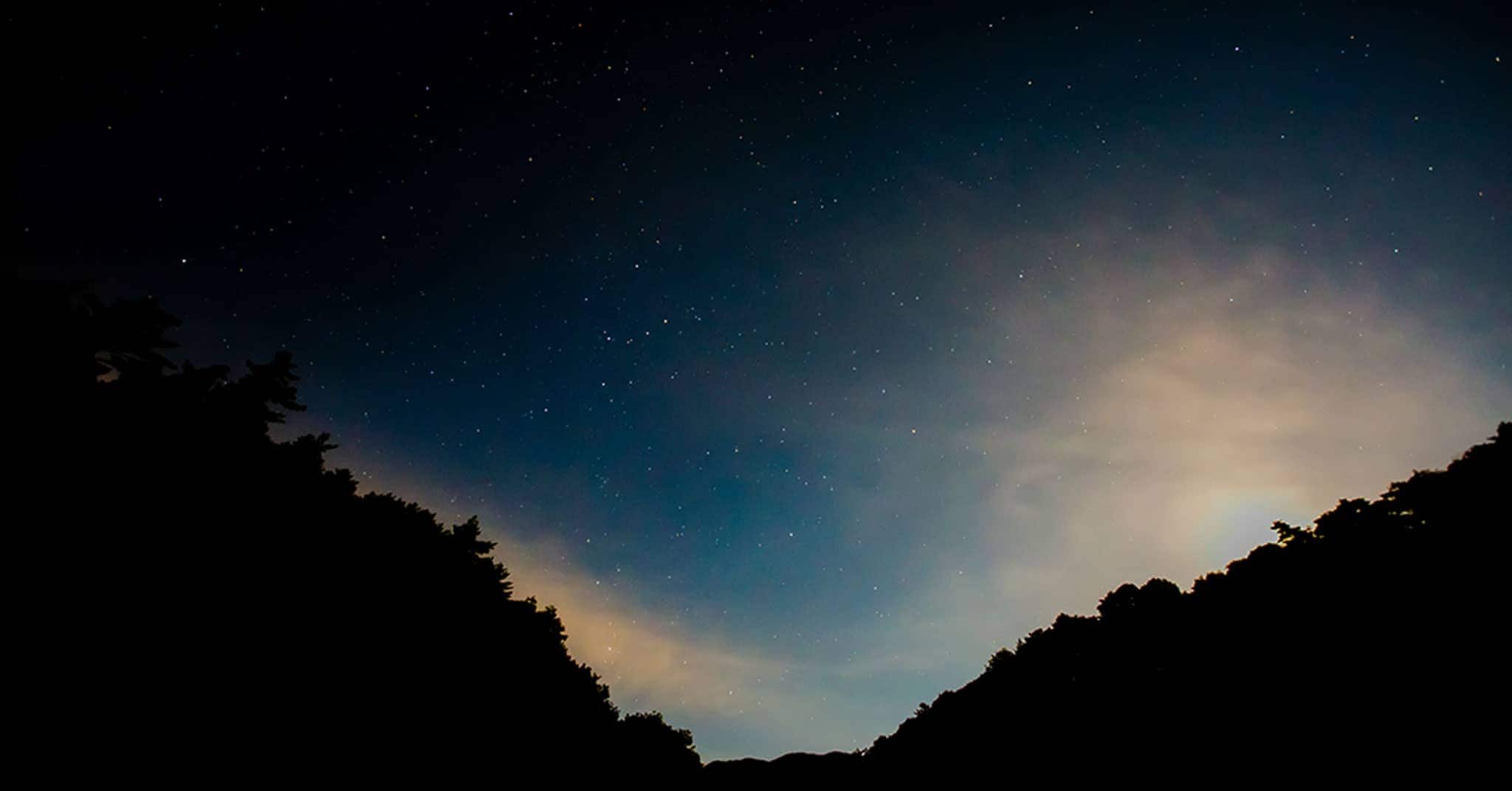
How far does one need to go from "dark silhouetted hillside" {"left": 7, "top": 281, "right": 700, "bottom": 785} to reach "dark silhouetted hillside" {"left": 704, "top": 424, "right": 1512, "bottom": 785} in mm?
15960

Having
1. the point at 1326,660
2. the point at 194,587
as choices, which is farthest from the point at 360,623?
the point at 1326,660

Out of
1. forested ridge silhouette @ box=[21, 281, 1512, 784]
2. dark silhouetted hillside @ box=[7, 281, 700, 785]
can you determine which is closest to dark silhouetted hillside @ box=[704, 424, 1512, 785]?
forested ridge silhouette @ box=[21, 281, 1512, 784]

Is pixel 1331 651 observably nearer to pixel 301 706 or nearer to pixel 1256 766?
pixel 1256 766

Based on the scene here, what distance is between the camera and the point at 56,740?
202 inches

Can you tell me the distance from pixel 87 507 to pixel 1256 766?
59.6ft

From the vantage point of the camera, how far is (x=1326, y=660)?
34.1 feet

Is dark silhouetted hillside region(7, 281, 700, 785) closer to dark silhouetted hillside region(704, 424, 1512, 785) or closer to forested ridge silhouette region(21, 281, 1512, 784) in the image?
forested ridge silhouette region(21, 281, 1512, 784)

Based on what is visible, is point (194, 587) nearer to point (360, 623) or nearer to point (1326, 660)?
point (360, 623)

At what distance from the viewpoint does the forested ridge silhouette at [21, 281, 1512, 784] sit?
6.06 meters

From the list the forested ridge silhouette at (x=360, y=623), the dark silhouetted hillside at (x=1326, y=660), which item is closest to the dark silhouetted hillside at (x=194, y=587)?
the forested ridge silhouette at (x=360, y=623)

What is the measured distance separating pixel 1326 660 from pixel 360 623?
1782 centimetres

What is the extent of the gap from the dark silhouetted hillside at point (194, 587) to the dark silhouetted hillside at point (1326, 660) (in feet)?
52.4

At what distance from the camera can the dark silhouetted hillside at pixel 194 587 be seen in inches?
227

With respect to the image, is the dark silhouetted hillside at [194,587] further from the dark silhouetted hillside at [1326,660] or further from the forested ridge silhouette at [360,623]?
the dark silhouetted hillside at [1326,660]
